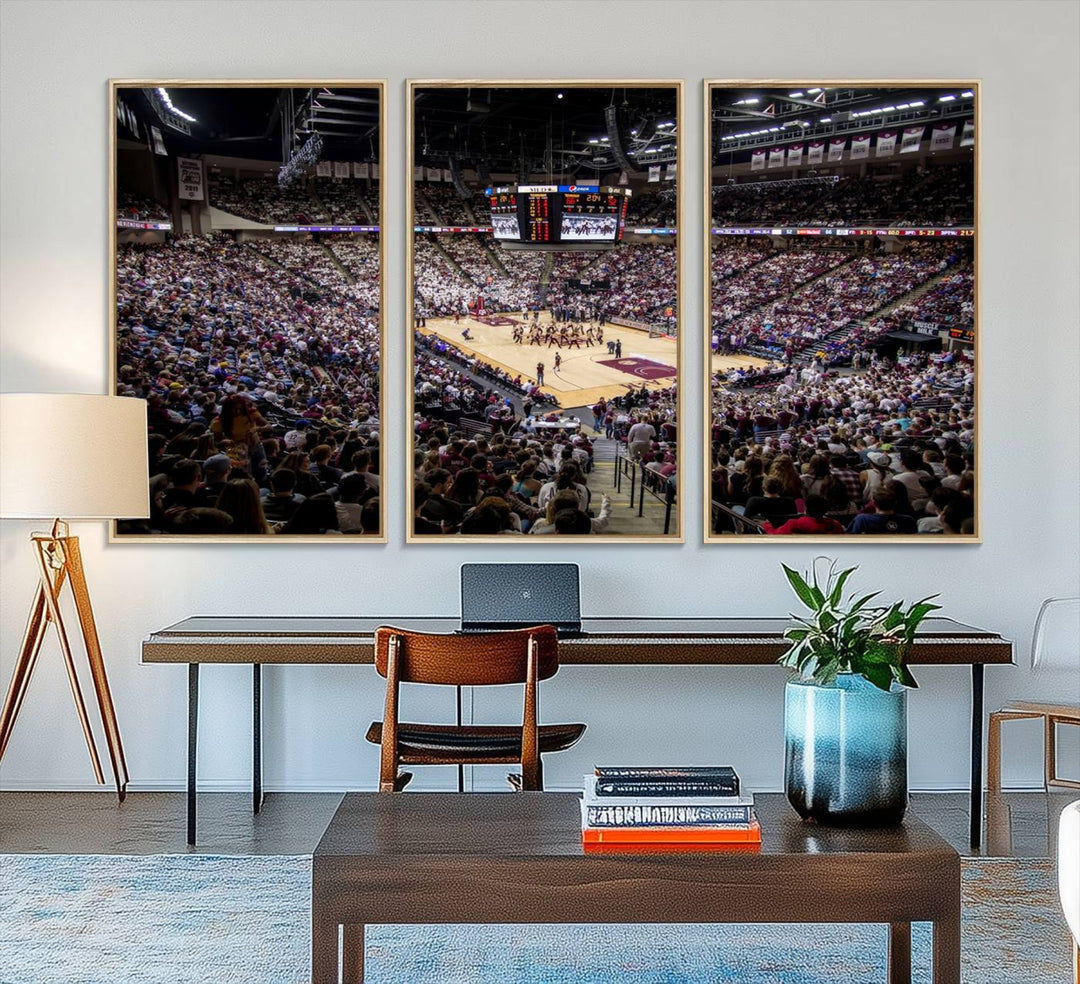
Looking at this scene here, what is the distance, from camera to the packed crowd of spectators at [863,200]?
468 centimetres

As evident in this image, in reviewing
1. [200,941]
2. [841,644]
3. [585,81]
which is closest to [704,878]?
[841,644]

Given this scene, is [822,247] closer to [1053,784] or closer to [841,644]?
[1053,784]

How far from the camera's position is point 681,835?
2242 millimetres

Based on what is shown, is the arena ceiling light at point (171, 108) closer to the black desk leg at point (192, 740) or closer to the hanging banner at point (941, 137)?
the black desk leg at point (192, 740)

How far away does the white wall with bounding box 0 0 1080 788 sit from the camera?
15.4 ft

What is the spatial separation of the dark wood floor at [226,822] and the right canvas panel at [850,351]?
1061 mm

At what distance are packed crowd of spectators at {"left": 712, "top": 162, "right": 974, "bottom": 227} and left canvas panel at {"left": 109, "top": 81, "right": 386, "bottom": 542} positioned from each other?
1.37m

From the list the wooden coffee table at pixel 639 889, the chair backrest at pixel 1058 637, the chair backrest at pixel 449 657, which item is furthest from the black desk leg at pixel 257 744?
the chair backrest at pixel 1058 637

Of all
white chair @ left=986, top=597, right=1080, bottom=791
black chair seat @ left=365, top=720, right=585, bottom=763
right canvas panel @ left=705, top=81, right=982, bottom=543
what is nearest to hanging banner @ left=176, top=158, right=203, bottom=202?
right canvas panel @ left=705, top=81, right=982, bottom=543

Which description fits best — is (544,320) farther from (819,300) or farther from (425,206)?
(819,300)

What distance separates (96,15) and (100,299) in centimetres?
107

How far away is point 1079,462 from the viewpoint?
15.4ft

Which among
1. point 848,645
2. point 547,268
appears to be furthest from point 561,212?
point 848,645

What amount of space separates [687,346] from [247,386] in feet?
5.47
